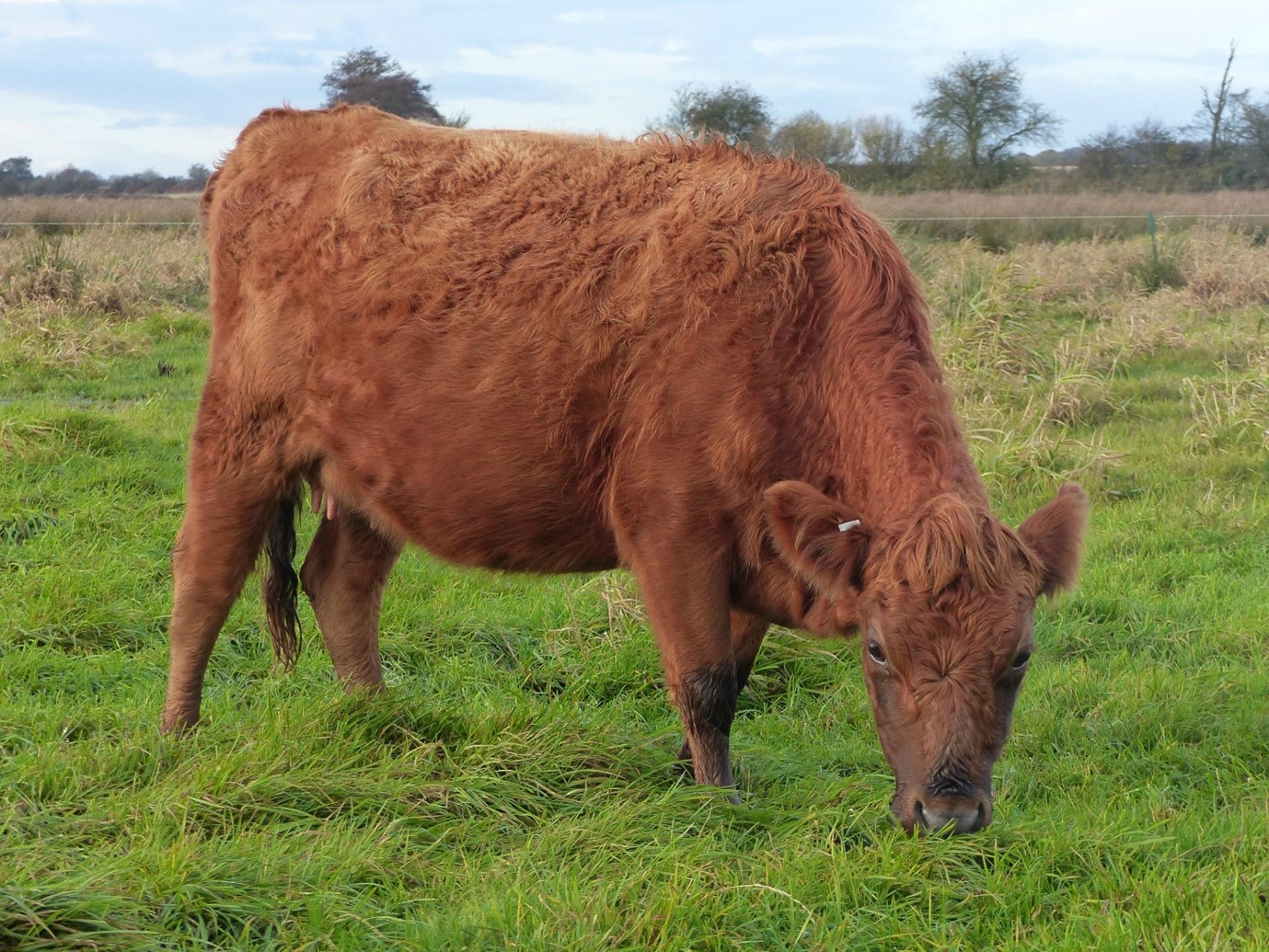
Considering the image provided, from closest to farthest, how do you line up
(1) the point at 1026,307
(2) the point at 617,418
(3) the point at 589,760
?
(3) the point at 589,760 < (2) the point at 617,418 < (1) the point at 1026,307

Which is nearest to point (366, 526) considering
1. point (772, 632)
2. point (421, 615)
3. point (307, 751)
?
point (421, 615)

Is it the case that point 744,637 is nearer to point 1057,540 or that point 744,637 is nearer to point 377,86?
point 1057,540

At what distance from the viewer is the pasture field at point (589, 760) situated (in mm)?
3037

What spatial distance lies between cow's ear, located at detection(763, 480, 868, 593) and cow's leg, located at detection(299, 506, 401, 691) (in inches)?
85.5

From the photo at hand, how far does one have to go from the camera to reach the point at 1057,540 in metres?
3.76

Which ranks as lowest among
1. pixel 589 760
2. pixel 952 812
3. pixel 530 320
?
pixel 589 760

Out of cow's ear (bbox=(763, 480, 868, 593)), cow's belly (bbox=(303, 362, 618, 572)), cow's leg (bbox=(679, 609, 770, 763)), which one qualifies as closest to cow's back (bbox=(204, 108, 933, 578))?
cow's belly (bbox=(303, 362, 618, 572))

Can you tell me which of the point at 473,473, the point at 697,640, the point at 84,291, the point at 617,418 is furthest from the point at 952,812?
the point at 84,291

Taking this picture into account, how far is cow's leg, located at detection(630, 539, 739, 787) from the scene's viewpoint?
4.09m

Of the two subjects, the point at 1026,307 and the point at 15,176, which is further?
the point at 15,176

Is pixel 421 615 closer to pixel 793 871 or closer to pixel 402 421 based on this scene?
pixel 402 421

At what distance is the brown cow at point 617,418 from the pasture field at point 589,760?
0.32 m

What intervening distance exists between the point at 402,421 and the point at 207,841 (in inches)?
70.0

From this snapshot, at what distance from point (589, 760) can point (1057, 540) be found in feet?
5.28
